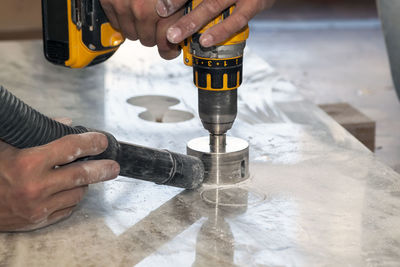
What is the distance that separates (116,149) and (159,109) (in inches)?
26.8

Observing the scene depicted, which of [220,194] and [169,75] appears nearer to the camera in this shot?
[220,194]

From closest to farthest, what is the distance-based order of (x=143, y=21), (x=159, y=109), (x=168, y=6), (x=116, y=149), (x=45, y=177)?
(x=45, y=177), (x=116, y=149), (x=168, y=6), (x=143, y=21), (x=159, y=109)

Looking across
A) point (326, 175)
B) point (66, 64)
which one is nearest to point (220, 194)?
point (326, 175)

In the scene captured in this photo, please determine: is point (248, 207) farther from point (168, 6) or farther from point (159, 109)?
point (159, 109)

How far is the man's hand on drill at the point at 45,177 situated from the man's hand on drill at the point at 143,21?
38 centimetres

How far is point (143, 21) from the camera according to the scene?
151cm

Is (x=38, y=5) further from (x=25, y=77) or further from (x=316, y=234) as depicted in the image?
(x=316, y=234)

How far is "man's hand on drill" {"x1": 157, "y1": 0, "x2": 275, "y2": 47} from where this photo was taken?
4.31 ft

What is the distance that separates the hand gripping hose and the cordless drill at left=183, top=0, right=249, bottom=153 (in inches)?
4.5

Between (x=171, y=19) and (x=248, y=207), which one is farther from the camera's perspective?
(x=171, y=19)

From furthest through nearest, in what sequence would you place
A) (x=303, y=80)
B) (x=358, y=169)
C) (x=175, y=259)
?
(x=303, y=80)
(x=358, y=169)
(x=175, y=259)

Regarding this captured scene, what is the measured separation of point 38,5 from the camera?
148 inches

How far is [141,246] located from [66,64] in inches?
26.8

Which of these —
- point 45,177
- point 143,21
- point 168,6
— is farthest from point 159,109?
point 45,177
